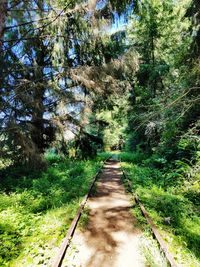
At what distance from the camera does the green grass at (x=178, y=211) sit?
4615 millimetres

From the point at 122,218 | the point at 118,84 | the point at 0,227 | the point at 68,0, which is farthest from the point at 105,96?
the point at 0,227

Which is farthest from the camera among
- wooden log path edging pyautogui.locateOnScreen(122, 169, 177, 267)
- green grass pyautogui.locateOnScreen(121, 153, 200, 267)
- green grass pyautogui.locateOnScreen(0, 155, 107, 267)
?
green grass pyautogui.locateOnScreen(121, 153, 200, 267)

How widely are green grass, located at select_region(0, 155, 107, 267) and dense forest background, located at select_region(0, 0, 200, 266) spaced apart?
4.0 inches

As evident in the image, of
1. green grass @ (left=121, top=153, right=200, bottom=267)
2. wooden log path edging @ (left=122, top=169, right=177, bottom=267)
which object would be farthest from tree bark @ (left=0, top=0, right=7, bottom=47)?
green grass @ (left=121, top=153, right=200, bottom=267)

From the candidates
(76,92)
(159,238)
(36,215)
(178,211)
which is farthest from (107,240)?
(76,92)

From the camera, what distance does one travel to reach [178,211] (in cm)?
672

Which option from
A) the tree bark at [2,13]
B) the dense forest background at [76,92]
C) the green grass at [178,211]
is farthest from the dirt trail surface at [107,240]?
the tree bark at [2,13]

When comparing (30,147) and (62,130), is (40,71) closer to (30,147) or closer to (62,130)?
(62,130)

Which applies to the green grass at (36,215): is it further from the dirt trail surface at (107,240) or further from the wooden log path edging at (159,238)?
the wooden log path edging at (159,238)

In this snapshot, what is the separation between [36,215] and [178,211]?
3.82m

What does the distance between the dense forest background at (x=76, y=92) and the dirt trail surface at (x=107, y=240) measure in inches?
42.6

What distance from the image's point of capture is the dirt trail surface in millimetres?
4152

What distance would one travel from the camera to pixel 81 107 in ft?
42.5

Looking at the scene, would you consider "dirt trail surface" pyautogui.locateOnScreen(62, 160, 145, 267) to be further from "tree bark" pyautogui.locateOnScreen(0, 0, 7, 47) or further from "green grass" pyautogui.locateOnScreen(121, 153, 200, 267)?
"tree bark" pyautogui.locateOnScreen(0, 0, 7, 47)
